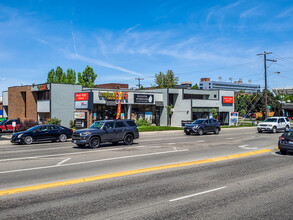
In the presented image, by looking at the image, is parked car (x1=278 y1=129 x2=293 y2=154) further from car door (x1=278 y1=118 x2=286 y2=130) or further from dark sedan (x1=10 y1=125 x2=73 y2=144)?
car door (x1=278 y1=118 x2=286 y2=130)

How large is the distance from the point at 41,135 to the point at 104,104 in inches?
845

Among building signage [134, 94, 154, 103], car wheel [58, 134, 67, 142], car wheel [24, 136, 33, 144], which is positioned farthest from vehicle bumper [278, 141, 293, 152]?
building signage [134, 94, 154, 103]

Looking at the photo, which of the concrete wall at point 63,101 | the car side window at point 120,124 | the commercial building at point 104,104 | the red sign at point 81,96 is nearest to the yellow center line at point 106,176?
the car side window at point 120,124

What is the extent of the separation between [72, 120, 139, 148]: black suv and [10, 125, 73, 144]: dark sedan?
201 inches

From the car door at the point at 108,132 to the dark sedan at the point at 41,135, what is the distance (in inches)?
250

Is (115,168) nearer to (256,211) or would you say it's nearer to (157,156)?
(157,156)

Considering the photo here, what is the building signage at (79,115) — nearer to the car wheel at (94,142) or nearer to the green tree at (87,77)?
the car wheel at (94,142)

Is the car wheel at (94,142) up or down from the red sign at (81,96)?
down

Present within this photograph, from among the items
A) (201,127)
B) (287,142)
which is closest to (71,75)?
(201,127)

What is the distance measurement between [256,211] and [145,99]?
41297 millimetres

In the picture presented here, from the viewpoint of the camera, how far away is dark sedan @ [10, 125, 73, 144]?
22922mm

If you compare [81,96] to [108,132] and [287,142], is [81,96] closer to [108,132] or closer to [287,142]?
[108,132]

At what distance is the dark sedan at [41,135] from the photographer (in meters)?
22.9

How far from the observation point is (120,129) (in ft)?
68.0
